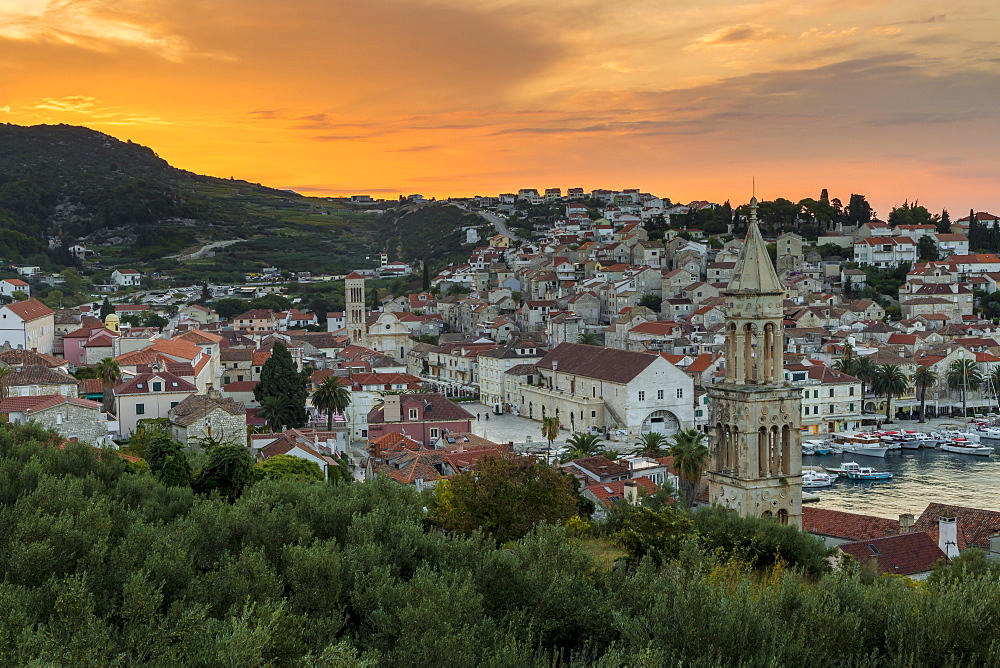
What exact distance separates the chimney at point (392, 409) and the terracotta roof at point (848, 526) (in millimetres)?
20354

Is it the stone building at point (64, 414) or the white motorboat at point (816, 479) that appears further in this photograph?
the white motorboat at point (816, 479)

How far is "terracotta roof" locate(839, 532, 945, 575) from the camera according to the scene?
19.6 m

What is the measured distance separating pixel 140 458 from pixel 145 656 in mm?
16765

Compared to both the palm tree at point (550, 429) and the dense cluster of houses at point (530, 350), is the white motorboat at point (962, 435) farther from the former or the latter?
the palm tree at point (550, 429)

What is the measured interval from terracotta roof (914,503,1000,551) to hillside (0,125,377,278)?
321ft

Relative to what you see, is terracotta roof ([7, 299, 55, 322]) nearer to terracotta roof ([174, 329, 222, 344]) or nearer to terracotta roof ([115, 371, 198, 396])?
terracotta roof ([174, 329, 222, 344])

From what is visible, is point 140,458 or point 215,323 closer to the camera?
point 140,458

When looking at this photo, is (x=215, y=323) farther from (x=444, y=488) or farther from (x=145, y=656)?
(x=145, y=656)

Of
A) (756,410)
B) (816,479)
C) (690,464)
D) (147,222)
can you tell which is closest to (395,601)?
(756,410)

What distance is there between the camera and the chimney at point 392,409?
41469mm

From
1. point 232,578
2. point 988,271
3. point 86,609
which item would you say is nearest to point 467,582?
point 232,578

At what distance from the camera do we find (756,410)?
19250 millimetres

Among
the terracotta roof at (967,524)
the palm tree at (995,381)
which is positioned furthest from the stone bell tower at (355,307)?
the terracotta roof at (967,524)

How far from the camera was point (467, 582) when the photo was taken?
9.70 m
